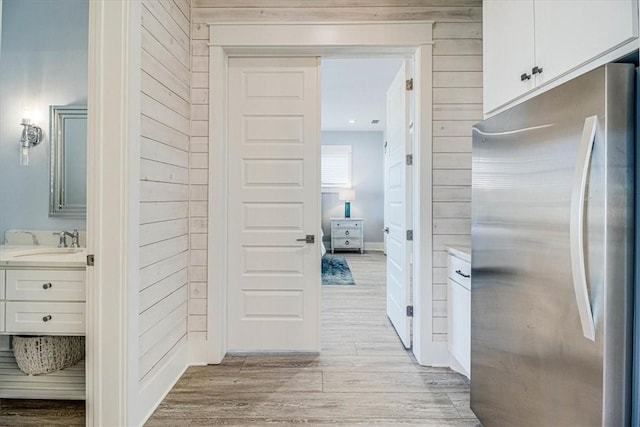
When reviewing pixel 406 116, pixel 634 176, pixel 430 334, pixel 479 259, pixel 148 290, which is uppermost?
pixel 406 116

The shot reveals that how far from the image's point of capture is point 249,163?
2.78m

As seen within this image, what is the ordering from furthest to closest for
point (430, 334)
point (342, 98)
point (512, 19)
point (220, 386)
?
point (342, 98) → point (430, 334) → point (220, 386) → point (512, 19)

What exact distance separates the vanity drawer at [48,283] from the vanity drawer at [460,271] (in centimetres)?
218

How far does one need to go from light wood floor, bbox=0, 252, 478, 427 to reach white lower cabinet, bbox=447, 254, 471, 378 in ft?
0.55

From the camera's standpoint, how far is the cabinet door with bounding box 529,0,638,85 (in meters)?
1.12

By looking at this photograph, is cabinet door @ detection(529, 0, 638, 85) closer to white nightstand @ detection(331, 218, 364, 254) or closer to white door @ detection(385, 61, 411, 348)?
white door @ detection(385, 61, 411, 348)

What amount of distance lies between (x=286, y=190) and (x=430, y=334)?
1.52 metres

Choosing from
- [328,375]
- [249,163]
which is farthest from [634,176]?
[249,163]

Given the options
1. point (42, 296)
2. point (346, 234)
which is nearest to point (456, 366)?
point (42, 296)

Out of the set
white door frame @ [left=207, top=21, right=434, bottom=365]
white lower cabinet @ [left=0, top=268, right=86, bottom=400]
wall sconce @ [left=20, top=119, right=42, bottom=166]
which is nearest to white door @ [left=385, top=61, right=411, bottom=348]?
white door frame @ [left=207, top=21, right=434, bottom=365]

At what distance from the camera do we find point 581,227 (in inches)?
43.4

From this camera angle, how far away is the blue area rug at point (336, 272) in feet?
17.7

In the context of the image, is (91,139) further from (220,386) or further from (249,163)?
(220,386)

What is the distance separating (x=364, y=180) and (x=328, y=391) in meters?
6.66
